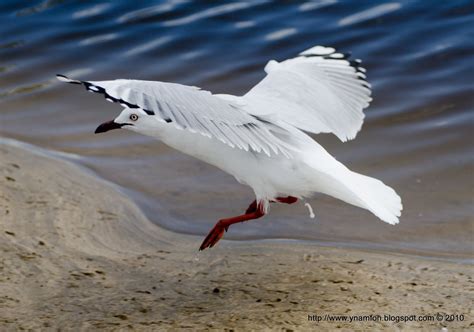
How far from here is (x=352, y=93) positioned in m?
4.95

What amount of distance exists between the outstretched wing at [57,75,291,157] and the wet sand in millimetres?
662

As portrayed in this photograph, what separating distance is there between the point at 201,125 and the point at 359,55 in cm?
469

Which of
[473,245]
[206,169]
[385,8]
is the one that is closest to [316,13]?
[385,8]

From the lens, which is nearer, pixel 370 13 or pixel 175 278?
pixel 175 278

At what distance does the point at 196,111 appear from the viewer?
12.5ft

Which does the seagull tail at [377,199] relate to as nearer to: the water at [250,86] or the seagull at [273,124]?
the seagull at [273,124]

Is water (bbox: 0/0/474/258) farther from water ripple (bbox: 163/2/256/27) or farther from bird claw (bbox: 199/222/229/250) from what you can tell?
bird claw (bbox: 199/222/229/250)

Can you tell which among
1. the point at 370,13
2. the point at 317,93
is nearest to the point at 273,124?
the point at 317,93

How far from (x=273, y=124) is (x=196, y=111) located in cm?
46

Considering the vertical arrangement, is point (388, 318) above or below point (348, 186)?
below

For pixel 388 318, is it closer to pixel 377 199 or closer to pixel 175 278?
pixel 377 199

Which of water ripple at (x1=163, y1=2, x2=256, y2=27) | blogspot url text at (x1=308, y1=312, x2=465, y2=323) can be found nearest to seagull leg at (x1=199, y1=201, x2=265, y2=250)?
blogspot url text at (x1=308, y1=312, x2=465, y2=323)

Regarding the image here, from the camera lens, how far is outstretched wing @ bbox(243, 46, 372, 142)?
4500 mm

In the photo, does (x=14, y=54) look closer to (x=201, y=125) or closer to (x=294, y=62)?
(x=294, y=62)
